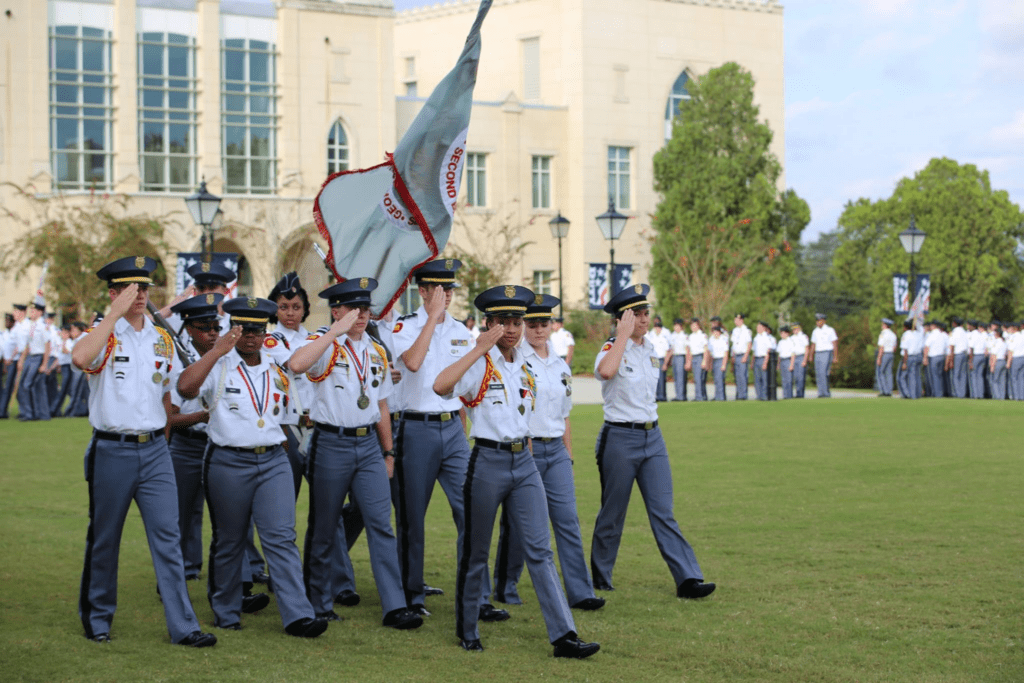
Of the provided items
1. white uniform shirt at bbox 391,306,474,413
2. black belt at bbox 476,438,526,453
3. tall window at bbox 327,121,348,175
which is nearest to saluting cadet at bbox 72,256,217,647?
white uniform shirt at bbox 391,306,474,413

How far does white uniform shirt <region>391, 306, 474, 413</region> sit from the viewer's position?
28.6 feet

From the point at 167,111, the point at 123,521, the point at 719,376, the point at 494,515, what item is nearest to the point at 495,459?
the point at 494,515

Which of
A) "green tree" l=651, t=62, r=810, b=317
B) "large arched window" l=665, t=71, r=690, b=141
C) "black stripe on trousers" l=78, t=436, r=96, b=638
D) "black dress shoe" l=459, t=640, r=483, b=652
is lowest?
"black dress shoe" l=459, t=640, r=483, b=652

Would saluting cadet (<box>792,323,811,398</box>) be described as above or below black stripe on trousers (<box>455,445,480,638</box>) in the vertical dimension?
above

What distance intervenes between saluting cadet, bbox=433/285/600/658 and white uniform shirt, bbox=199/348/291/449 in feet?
3.81

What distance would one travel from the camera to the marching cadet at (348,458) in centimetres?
831

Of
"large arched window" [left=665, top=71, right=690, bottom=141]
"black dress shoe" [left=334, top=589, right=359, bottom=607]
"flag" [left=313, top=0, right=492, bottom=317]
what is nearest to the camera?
"black dress shoe" [left=334, top=589, right=359, bottom=607]

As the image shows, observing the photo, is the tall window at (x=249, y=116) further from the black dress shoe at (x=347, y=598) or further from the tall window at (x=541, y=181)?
the black dress shoe at (x=347, y=598)

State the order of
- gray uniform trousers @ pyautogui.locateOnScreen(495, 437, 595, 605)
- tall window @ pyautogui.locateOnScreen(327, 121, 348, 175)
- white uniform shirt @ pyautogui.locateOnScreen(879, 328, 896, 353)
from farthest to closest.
Answer: tall window @ pyautogui.locateOnScreen(327, 121, 348, 175) < white uniform shirt @ pyautogui.locateOnScreen(879, 328, 896, 353) < gray uniform trousers @ pyautogui.locateOnScreen(495, 437, 595, 605)

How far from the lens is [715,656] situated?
24.4ft

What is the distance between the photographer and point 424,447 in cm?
870

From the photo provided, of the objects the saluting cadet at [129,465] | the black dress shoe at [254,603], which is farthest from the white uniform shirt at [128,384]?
the black dress shoe at [254,603]

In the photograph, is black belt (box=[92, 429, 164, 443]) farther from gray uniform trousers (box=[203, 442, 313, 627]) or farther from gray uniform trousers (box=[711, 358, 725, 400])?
gray uniform trousers (box=[711, 358, 725, 400])

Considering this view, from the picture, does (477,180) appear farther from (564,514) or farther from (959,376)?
(564,514)
